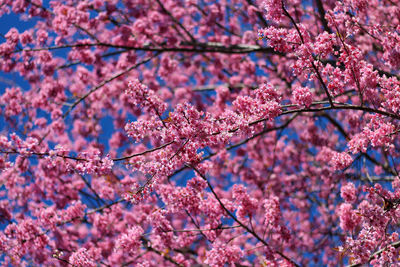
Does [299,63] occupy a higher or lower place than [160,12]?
lower

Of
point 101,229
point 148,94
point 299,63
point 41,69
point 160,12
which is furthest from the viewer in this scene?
point 160,12

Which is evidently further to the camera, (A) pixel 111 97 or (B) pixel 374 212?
(A) pixel 111 97

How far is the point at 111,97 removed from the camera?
12688 mm

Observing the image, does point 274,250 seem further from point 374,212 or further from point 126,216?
point 126,216

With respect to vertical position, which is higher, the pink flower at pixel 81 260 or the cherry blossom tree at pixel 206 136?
the cherry blossom tree at pixel 206 136

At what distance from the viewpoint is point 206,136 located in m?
4.43

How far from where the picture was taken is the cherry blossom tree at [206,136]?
4520mm

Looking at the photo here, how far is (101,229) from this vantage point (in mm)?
8859

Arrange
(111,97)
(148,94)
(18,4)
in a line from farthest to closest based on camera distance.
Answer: (111,97) → (18,4) → (148,94)

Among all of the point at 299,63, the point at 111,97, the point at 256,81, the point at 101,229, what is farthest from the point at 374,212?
the point at 111,97

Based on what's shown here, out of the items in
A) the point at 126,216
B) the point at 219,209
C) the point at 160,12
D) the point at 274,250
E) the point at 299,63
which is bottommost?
the point at 274,250

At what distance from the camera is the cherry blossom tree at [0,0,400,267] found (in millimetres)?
4520

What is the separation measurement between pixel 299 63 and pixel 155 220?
10.9 feet

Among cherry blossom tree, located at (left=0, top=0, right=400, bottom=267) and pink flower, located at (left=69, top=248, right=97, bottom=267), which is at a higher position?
cherry blossom tree, located at (left=0, top=0, right=400, bottom=267)
